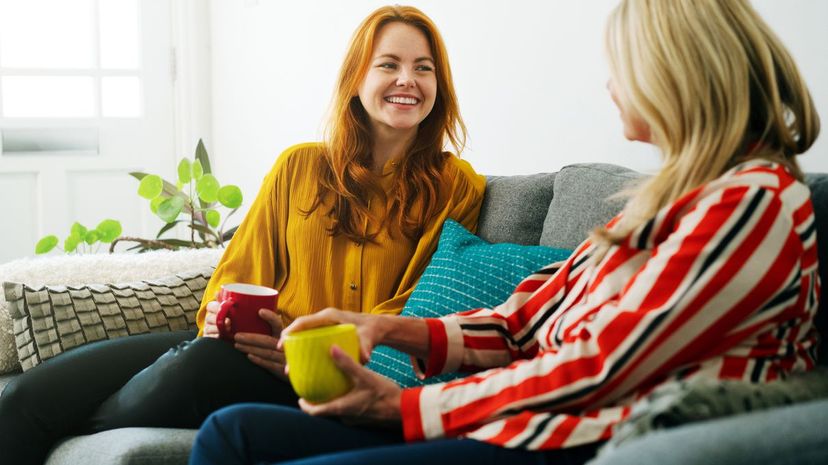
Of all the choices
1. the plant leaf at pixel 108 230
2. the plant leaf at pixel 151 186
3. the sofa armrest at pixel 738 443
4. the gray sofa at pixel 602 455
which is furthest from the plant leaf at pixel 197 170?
the sofa armrest at pixel 738 443

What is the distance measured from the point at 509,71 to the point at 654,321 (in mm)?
1525

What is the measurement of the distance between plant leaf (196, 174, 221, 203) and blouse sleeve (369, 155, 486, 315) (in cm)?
107

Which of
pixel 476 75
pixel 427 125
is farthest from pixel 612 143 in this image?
pixel 476 75

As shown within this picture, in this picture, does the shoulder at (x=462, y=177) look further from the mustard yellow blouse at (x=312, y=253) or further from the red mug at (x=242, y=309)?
the red mug at (x=242, y=309)

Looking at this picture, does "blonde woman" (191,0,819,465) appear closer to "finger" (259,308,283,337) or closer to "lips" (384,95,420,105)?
"finger" (259,308,283,337)

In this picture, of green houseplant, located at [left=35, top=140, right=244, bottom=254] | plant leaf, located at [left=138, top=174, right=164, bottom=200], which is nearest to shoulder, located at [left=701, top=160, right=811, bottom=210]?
green houseplant, located at [left=35, top=140, right=244, bottom=254]

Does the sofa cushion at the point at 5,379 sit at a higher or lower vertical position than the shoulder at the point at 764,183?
lower

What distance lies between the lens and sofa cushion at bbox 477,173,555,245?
5.99ft

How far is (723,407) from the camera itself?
92 centimetres

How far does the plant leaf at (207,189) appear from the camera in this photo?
2814 mm

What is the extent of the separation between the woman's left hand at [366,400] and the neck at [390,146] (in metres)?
0.92

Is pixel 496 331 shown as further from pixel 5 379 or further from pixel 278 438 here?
pixel 5 379

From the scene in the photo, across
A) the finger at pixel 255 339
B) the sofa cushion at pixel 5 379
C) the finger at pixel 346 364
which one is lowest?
the sofa cushion at pixel 5 379

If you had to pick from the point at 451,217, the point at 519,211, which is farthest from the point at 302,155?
the point at 519,211
